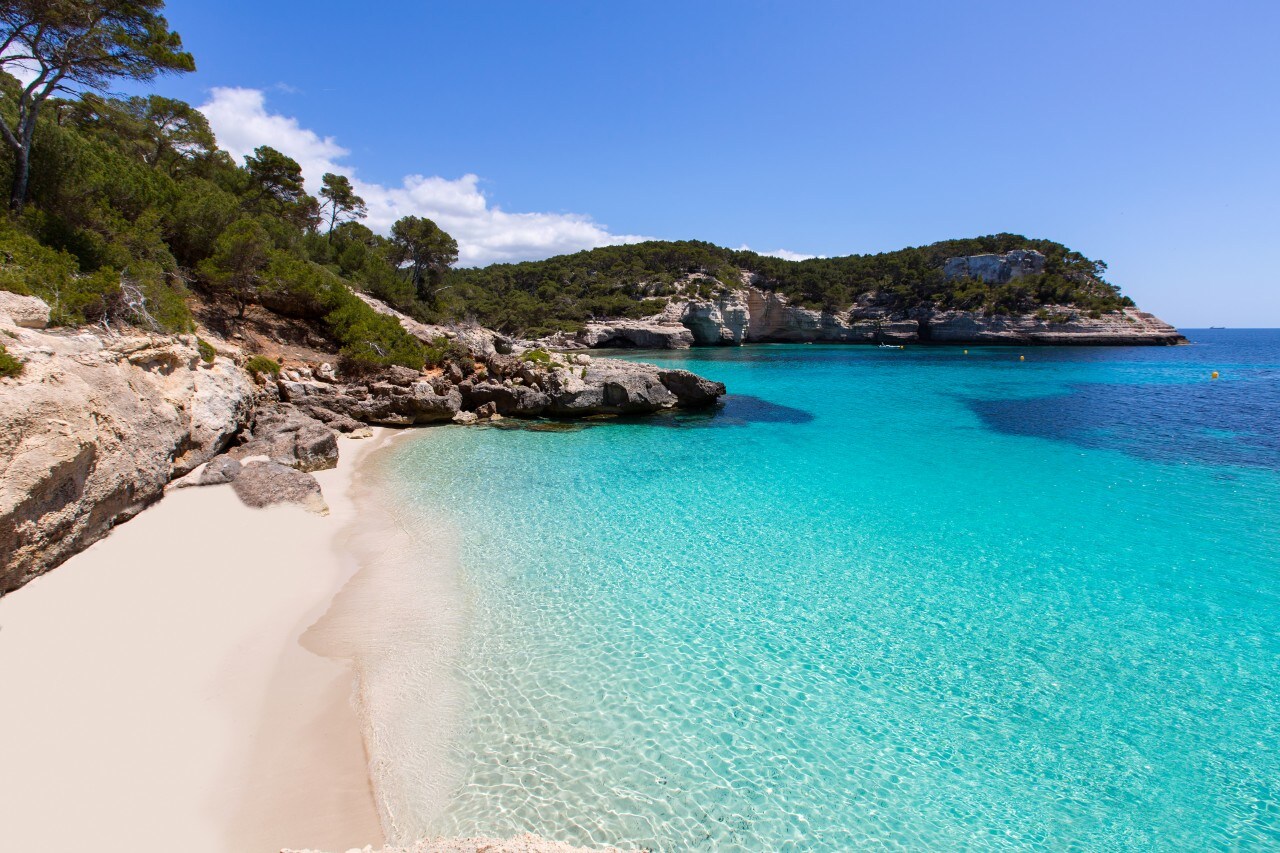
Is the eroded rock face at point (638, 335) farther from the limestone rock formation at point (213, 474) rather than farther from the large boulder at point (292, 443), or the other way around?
the limestone rock formation at point (213, 474)

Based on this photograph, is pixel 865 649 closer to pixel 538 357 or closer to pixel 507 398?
pixel 507 398

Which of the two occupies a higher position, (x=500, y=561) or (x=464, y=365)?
(x=464, y=365)

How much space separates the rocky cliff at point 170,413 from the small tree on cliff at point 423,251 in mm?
15665

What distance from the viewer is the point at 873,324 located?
239ft

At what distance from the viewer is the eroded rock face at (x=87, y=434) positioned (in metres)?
5.98

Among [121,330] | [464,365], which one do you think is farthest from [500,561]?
[464,365]

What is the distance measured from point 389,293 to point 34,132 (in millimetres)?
13895

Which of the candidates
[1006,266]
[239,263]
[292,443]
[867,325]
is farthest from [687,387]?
[1006,266]

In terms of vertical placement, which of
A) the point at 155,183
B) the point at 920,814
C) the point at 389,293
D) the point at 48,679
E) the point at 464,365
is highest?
the point at 155,183

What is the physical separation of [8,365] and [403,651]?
223 inches

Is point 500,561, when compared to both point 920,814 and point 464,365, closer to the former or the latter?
point 920,814

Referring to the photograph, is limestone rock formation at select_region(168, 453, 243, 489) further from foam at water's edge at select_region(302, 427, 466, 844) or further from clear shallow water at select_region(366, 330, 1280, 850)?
clear shallow water at select_region(366, 330, 1280, 850)

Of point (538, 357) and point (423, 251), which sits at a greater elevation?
point (423, 251)

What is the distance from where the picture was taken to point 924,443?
57.2 feet
